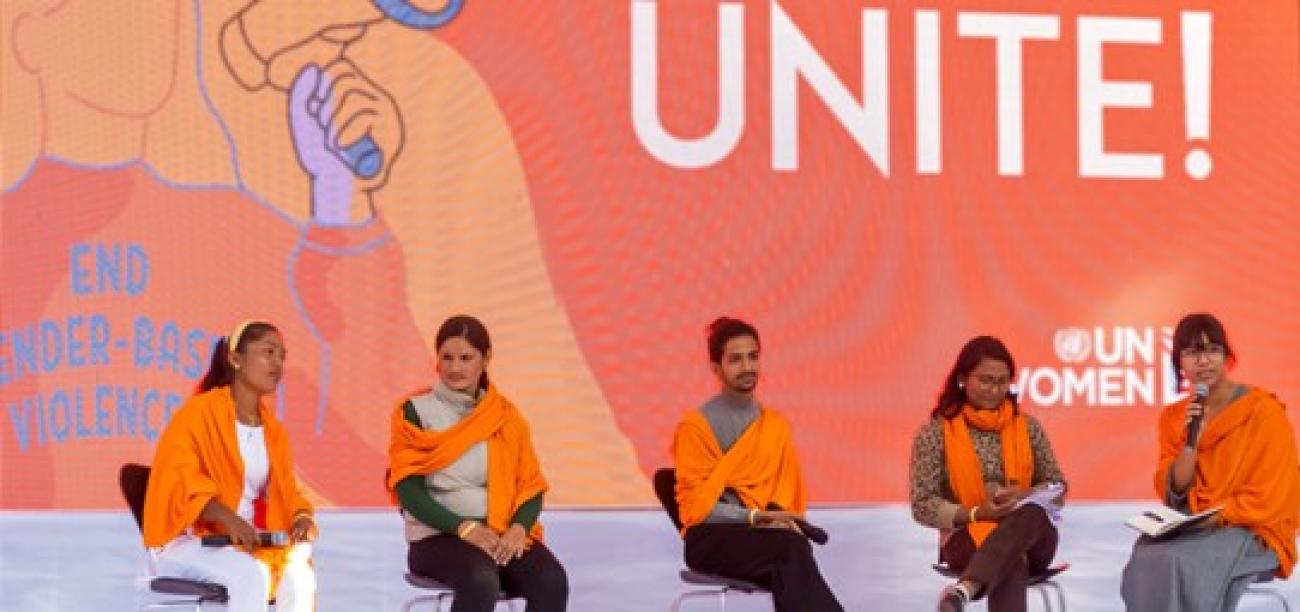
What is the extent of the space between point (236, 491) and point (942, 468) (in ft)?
6.16

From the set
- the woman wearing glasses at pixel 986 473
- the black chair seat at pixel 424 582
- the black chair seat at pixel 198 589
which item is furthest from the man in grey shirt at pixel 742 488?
the black chair seat at pixel 198 589

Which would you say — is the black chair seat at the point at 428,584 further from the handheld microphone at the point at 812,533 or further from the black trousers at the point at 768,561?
the handheld microphone at the point at 812,533

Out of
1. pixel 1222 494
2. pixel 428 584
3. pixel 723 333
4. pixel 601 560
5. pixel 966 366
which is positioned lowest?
pixel 601 560

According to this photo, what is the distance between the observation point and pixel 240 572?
441 cm

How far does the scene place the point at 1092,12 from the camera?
237 inches

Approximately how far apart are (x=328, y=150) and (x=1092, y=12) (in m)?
2.51

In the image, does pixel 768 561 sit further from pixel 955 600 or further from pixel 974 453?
pixel 974 453

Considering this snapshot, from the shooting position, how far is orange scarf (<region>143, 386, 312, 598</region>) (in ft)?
14.8

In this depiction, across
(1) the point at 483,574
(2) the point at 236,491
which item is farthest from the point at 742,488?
(2) the point at 236,491

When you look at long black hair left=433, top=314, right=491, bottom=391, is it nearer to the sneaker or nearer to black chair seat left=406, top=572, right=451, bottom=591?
black chair seat left=406, top=572, right=451, bottom=591

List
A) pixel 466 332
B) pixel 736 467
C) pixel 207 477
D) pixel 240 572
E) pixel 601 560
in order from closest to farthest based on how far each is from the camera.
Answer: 1. pixel 240 572
2. pixel 207 477
3. pixel 466 332
4. pixel 736 467
5. pixel 601 560

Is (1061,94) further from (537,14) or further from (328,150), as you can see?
(328,150)

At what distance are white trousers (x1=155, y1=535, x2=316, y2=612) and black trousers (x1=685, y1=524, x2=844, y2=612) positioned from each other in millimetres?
1025

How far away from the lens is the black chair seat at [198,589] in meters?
4.43
